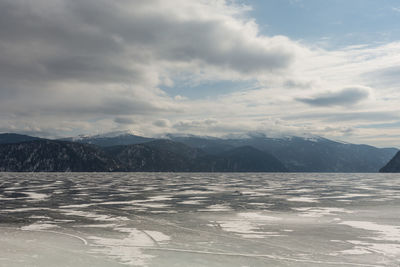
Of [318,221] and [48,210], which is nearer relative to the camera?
[318,221]

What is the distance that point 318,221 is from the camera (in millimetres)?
24984

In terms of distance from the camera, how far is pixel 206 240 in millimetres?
18047

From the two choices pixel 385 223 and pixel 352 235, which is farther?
pixel 385 223

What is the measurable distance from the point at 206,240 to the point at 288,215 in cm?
1257

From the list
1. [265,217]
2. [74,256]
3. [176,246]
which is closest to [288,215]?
[265,217]

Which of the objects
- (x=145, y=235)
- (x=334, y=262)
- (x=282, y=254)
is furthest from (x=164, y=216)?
(x=334, y=262)

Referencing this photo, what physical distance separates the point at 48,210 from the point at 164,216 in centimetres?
1181

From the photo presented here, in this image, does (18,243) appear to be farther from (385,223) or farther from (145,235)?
(385,223)

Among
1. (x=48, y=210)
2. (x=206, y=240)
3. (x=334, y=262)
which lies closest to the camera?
(x=334, y=262)

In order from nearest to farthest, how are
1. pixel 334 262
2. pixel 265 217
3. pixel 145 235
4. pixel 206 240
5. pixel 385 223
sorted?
pixel 334 262
pixel 206 240
pixel 145 235
pixel 385 223
pixel 265 217

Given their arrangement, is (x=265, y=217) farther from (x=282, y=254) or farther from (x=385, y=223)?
(x=282, y=254)

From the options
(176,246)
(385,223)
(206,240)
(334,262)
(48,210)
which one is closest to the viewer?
(334,262)

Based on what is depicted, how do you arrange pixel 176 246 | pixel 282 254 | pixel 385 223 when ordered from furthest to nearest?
pixel 385 223
pixel 176 246
pixel 282 254

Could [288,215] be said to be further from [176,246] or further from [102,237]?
[102,237]
